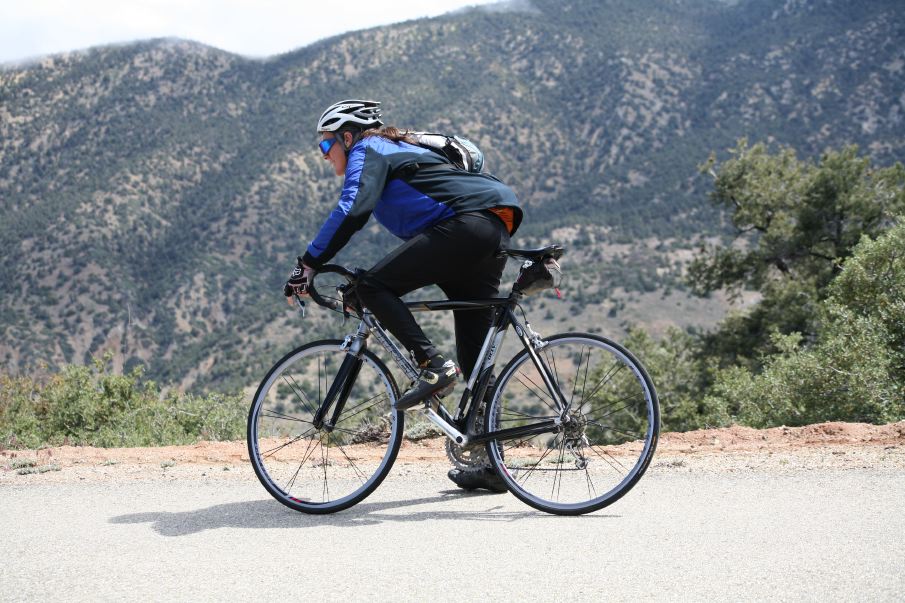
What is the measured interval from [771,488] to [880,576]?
1574 millimetres

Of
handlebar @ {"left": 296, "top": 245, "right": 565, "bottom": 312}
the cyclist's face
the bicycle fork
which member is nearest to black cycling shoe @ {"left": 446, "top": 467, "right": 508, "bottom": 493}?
the bicycle fork

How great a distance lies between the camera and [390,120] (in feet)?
329

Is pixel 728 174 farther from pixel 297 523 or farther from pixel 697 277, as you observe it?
pixel 297 523

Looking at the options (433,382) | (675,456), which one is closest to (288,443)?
(433,382)

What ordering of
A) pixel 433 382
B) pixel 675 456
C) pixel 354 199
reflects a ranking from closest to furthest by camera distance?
pixel 354 199 < pixel 433 382 < pixel 675 456

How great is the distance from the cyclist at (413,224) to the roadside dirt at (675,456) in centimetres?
173

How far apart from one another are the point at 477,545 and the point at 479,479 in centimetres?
119

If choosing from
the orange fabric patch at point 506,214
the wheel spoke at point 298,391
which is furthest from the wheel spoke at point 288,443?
the orange fabric patch at point 506,214

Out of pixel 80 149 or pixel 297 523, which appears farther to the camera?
pixel 80 149

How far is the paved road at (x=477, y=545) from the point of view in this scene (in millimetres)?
3240

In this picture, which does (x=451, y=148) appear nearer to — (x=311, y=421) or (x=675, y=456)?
(x=311, y=421)

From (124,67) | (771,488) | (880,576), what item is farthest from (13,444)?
(124,67)

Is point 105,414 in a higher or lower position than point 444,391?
lower

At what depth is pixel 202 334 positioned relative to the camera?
7881cm
